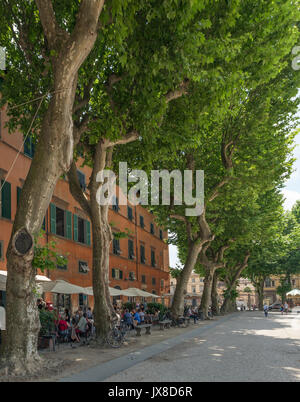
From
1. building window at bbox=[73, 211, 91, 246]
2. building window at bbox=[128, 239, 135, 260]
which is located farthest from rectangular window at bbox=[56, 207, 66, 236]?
building window at bbox=[128, 239, 135, 260]

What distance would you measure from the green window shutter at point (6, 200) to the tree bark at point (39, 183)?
32.2ft

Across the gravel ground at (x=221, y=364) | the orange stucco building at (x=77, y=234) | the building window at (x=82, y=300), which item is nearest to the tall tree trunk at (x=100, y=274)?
the orange stucco building at (x=77, y=234)

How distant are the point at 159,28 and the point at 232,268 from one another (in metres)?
43.8

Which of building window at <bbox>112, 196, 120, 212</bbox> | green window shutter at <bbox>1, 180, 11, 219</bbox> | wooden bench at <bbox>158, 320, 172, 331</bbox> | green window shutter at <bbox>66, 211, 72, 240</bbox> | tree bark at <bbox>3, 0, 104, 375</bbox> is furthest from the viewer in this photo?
building window at <bbox>112, 196, 120, 212</bbox>

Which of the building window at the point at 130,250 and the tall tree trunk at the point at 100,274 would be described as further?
the building window at the point at 130,250

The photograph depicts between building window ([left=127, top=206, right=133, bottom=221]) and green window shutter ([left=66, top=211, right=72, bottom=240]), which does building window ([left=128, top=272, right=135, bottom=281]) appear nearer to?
building window ([left=127, top=206, right=133, bottom=221])

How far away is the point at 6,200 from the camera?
20125mm

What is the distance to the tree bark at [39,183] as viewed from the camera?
32.7 ft

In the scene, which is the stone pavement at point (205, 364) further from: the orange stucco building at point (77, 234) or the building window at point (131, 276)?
the building window at point (131, 276)

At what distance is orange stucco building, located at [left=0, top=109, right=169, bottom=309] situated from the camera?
66.7 ft

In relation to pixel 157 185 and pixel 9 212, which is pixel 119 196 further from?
pixel 9 212

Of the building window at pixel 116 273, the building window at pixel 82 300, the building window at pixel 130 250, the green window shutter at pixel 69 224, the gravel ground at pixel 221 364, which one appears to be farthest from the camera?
the building window at pixel 130 250

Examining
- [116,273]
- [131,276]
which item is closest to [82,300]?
[116,273]

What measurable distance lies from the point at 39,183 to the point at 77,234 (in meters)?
18.0
